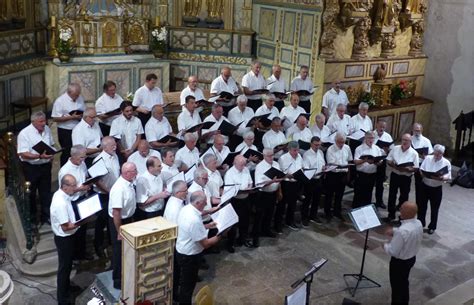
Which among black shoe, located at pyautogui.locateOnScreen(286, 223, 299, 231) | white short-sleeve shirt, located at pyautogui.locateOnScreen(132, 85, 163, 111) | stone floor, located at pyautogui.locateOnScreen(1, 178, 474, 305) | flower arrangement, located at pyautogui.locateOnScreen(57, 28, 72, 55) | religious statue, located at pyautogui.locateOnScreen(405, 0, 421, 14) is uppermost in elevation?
religious statue, located at pyautogui.locateOnScreen(405, 0, 421, 14)

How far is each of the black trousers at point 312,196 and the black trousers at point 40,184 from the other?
13.9 ft

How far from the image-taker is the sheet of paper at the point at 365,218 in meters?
7.87

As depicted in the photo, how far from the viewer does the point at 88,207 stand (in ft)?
23.9

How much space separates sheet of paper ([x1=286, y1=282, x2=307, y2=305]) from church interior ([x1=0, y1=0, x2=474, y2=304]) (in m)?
2.18

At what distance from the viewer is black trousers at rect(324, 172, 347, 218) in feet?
34.3

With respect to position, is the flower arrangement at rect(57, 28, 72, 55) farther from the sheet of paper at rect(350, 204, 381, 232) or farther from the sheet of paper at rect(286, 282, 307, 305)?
the sheet of paper at rect(286, 282, 307, 305)

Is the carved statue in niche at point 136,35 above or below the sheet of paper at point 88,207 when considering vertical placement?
above

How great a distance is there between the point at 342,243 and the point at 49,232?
15.3ft

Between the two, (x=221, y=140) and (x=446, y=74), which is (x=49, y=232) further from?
(x=446, y=74)

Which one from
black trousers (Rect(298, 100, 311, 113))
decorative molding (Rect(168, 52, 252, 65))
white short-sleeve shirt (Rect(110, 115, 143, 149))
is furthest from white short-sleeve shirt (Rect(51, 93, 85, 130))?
decorative molding (Rect(168, 52, 252, 65))

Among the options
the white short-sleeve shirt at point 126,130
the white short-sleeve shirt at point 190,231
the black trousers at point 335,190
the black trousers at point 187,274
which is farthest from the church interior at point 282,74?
the white short-sleeve shirt at point 190,231

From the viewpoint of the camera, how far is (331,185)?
1052 cm

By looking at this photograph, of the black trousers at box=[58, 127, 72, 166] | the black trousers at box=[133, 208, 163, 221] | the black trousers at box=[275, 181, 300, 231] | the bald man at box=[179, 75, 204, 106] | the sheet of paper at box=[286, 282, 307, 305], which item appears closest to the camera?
the sheet of paper at box=[286, 282, 307, 305]

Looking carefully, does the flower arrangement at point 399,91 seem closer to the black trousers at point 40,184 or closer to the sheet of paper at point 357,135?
the sheet of paper at point 357,135
